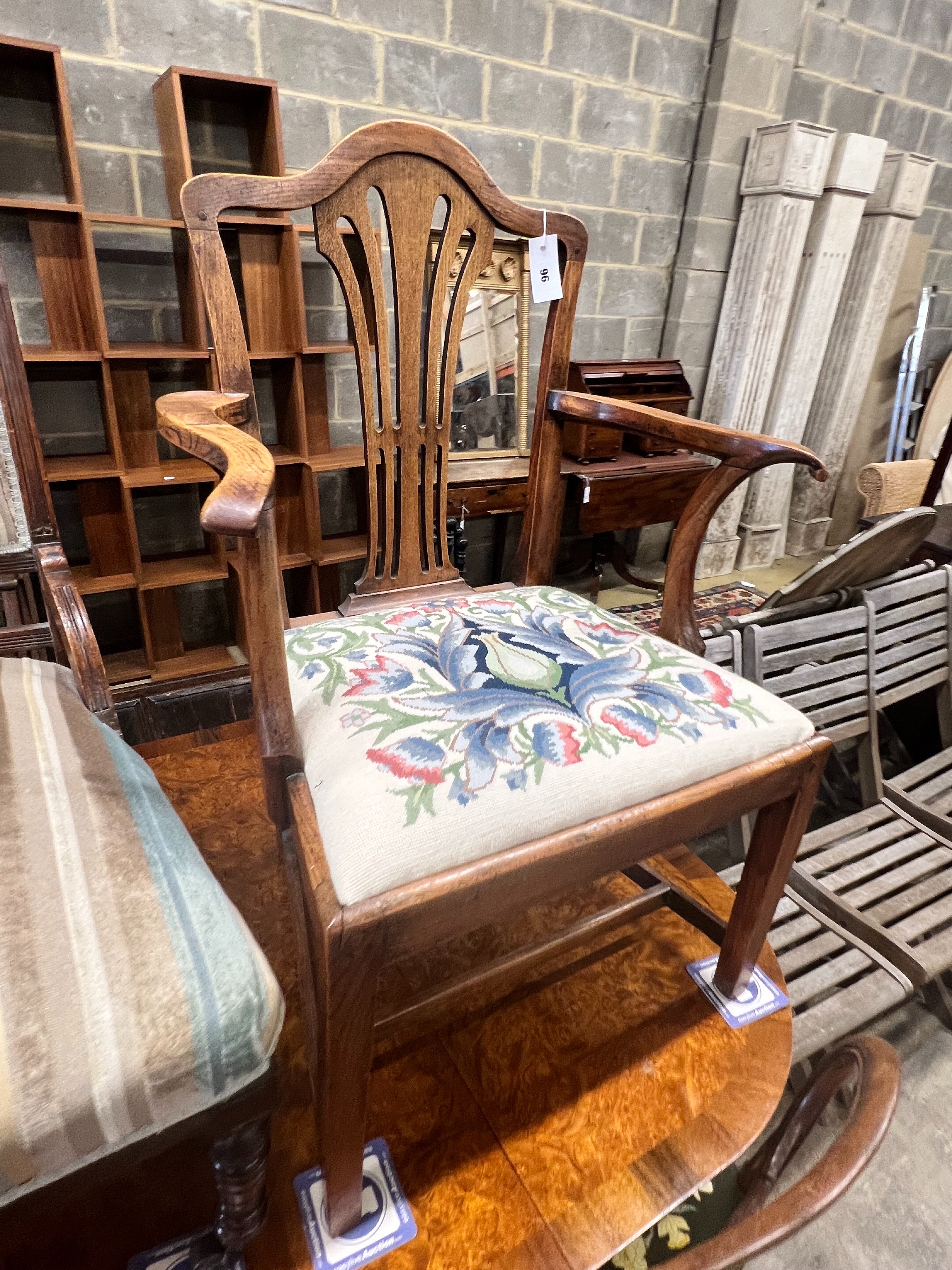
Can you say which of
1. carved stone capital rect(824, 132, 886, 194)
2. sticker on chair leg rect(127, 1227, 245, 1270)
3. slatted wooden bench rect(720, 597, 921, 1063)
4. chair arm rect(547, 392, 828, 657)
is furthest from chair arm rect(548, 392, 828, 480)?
carved stone capital rect(824, 132, 886, 194)

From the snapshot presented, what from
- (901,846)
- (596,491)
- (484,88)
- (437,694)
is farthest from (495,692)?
(484,88)

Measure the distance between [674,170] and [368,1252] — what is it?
3.12m

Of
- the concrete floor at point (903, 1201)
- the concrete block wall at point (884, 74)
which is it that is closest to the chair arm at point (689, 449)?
the concrete floor at point (903, 1201)

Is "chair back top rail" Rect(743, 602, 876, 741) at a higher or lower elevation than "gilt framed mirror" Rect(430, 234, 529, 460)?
lower

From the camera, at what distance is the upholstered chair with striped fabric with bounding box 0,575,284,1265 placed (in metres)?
0.43

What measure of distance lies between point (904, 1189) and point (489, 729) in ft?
3.57

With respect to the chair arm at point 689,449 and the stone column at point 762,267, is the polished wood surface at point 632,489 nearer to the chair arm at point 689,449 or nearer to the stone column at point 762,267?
the stone column at point 762,267

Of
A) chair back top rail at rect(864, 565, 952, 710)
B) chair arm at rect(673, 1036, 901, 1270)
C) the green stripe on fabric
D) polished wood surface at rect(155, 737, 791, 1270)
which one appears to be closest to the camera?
chair arm at rect(673, 1036, 901, 1270)

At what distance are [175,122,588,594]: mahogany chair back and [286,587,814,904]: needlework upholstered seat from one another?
226 mm

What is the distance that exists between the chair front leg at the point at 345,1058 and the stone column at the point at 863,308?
3360 mm

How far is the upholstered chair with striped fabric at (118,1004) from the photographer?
431mm

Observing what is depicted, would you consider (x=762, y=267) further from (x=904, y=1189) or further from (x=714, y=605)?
(x=904, y=1189)

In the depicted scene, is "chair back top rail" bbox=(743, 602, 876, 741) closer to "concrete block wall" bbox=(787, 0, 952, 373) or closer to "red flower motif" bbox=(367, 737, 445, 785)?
"red flower motif" bbox=(367, 737, 445, 785)

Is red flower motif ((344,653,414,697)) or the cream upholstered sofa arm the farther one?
the cream upholstered sofa arm
